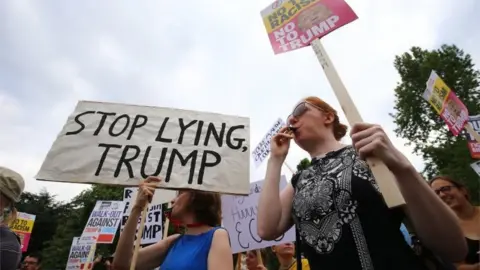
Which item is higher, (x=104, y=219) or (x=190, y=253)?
(x=104, y=219)

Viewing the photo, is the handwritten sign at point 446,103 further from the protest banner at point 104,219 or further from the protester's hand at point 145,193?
the protest banner at point 104,219

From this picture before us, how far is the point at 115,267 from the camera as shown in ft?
8.73

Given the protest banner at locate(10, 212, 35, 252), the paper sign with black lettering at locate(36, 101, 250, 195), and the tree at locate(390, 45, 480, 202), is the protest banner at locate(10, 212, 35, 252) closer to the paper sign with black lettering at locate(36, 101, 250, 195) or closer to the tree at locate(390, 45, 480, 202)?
the paper sign with black lettering at locate(36, 101, 250, 195)

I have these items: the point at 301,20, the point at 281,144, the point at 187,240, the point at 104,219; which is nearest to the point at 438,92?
the point at 301,20

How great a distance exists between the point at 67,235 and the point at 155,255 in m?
39.3

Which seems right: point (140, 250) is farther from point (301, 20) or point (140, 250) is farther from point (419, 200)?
point (419, 200)

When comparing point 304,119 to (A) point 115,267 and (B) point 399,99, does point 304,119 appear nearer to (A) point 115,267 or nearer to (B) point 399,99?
(A) point 115,267

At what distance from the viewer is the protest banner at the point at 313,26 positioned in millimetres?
1694

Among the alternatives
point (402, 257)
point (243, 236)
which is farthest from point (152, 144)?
point (402, 257)

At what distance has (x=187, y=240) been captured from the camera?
253cm

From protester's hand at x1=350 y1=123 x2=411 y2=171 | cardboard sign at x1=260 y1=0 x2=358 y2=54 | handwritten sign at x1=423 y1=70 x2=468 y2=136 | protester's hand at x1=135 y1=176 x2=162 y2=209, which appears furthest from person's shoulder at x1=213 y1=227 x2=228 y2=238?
handwritten sign at x1=423 y1=70 x2=468 y2=136

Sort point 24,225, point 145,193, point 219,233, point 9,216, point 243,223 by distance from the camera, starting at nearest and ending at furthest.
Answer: point 219,233 < point 145,193 < point 9,216 < point 243,223 < point 24,225

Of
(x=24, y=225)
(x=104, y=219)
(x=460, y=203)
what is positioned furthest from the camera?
(x=24, y=225)

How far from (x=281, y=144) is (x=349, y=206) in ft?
2.16
